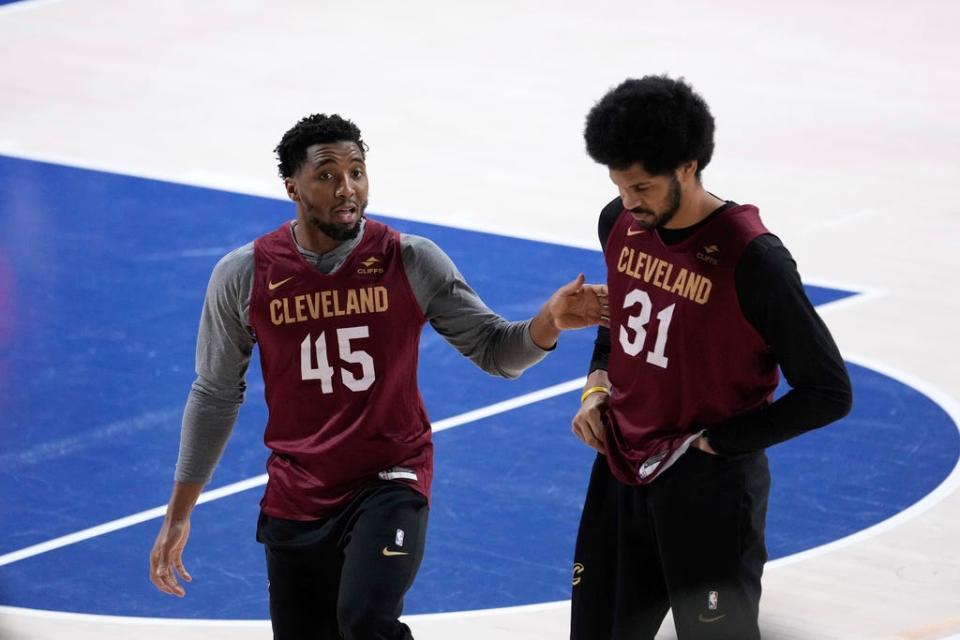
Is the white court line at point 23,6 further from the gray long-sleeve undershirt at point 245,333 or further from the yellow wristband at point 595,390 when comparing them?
the yellow wristband at point 595,390

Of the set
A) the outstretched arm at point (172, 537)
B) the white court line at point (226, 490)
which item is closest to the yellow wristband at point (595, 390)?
the outstretched arm at point (172, 537)

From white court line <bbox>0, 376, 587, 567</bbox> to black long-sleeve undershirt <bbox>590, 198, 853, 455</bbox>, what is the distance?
13.1ft

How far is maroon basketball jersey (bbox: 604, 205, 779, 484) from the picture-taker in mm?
5000

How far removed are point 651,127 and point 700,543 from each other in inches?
46.1

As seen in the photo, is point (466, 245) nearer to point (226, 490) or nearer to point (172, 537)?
point (226, 490)

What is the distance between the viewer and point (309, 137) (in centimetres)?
563

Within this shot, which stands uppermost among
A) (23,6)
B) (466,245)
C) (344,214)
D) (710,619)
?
(23,6)

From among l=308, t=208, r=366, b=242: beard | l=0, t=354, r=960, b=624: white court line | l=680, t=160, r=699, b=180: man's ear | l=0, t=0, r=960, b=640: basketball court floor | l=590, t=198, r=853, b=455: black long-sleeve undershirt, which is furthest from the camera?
l=0, t=0, r=960, b=640: basketball court floor

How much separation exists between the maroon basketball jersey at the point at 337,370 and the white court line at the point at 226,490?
2741 millimetres

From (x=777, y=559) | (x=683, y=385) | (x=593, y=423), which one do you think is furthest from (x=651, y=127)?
(x=777, y=559)

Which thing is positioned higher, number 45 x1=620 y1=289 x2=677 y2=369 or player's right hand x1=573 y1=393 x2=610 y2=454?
number 45 x1=620 y1=289 x2=677 y2=369

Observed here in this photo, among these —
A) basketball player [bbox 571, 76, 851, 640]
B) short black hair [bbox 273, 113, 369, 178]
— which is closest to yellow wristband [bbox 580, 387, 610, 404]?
basketball player [bbox 571, 76, 851, 640]

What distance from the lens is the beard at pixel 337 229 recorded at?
5.59 metres

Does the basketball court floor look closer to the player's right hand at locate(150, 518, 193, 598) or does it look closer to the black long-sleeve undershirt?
the player's right hand at locate(150, 518, 193, 598)
